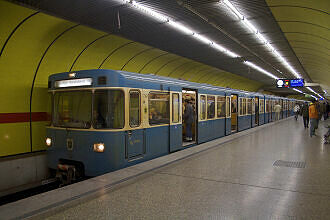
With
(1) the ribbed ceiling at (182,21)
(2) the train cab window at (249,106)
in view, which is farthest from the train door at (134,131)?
(2) the train cab window at (249,106)

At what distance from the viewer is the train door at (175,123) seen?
839 centimetres

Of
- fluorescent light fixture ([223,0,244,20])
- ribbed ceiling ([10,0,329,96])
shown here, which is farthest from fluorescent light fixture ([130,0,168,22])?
fluorescent light fixture ([223,0,244,20])

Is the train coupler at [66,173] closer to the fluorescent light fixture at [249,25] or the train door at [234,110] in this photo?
the fluorescent light fixture at [249,25]

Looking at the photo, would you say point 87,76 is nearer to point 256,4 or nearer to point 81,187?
point 81,187

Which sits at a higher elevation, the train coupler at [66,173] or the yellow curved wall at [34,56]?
the yellow curved wall at [34,56]

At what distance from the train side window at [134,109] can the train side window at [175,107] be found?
6.43 feet

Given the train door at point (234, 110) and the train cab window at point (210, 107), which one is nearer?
the train cab window at point (210, 107)

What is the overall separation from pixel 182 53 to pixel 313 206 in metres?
10.6

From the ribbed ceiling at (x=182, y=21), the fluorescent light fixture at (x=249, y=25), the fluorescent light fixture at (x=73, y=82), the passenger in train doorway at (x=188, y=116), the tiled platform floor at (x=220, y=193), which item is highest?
the fluorescent light fixture at (x=249, y=25)

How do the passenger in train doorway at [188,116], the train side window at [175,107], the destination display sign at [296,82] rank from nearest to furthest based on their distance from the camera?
1. the train side window at [175,107]
2. the passenger in train doorway at [188,116]
3. the destination display sign at [296,82]

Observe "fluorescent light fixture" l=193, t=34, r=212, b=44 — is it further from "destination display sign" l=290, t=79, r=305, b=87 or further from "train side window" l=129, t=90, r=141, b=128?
"destination display sign" l=290, t=79, r=305, b=87

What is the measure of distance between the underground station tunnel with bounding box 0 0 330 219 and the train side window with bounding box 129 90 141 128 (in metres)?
0.03

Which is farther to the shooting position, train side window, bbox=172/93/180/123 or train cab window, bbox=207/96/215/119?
train cab window, bbox=207/96/215/119

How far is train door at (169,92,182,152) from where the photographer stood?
8391 millimetres
